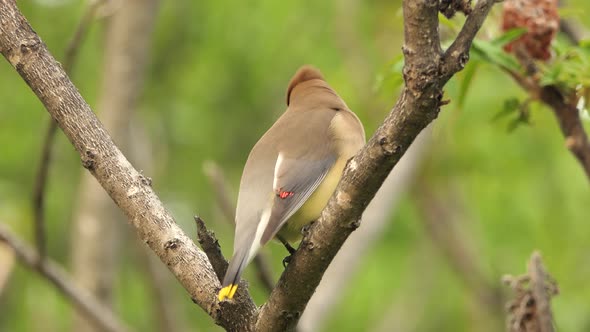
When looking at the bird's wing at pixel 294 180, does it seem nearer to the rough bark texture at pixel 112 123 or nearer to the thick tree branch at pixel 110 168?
the thick tree branch at pixel 110 168

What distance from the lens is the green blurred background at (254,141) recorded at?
9.77m

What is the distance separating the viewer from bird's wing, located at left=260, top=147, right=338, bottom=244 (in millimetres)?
3922

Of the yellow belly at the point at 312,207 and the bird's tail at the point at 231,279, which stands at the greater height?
the yellow belly at the point at 312,207

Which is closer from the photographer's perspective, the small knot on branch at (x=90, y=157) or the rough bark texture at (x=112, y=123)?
the small knot on branch at (x=90, y=157)

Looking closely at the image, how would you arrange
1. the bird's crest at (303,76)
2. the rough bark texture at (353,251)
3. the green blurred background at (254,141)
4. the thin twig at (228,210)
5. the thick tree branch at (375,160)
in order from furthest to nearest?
the green blurred background at (254,141), the rough bark texture at (353,251), the thin twig at (228,210), the bird's crest at (303,76), the thick tree branch at (375,160)

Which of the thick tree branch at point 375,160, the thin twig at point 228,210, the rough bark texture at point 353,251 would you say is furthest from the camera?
the rough bark texture at point 353,251

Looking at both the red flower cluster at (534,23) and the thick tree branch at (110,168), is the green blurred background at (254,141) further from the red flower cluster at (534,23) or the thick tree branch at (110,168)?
the thick tree branch at (110,168)

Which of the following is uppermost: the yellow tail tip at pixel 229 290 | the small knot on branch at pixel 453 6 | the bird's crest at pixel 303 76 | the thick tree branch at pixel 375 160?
the bird's crest at pixel 303 76

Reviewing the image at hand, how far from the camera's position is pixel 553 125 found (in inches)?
380

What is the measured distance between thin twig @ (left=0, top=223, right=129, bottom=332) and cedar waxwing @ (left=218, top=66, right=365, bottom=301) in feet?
7.22

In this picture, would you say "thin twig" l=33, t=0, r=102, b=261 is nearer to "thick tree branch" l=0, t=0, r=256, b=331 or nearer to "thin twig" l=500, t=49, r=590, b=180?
"thick tree branch" l=0, t=0, r=256, b=331

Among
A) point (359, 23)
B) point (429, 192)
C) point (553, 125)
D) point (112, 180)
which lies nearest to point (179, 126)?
point (359, 23)

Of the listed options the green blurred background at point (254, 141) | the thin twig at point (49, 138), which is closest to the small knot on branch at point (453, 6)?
the thin twig at point (49, 138)

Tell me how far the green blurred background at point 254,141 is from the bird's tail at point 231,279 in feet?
19.2
